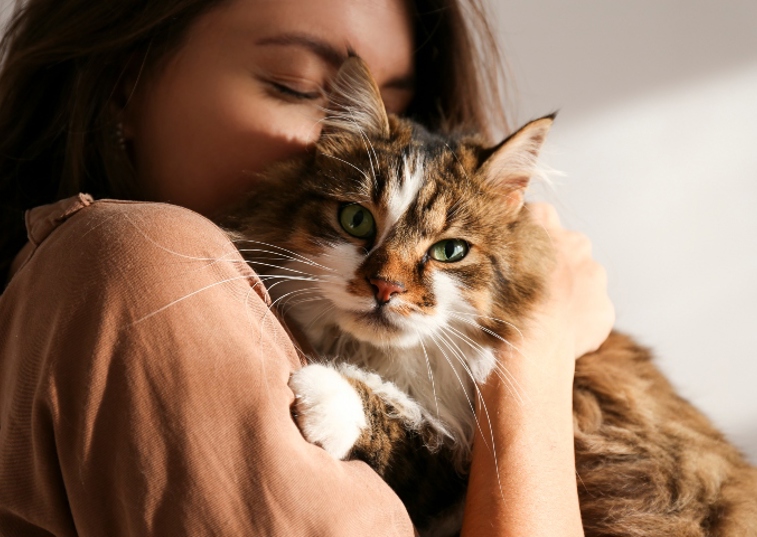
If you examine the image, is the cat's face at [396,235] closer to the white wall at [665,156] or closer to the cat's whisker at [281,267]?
the cat's whisker at [281,267]

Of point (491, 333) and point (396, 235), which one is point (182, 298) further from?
point (491, 333)

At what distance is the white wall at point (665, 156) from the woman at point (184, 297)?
76 cm

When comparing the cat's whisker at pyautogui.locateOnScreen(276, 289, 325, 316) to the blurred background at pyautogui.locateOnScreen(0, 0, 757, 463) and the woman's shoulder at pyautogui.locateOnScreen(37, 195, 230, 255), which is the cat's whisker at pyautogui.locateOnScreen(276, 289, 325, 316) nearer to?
the woman's shoulder at pyautogui.locateOnScreen(37, 195, 230, 255)

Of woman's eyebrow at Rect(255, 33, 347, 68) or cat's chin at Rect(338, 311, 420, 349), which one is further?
woman's eyebrow at Rect(255, 33, 347, 68)

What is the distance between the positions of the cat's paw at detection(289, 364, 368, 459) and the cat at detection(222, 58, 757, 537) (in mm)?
52

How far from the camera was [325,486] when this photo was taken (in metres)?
0.88

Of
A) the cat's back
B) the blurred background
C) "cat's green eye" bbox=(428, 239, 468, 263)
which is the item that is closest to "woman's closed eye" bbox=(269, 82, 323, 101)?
"cat's green eye" bbox=(428, 239, 468, 263)

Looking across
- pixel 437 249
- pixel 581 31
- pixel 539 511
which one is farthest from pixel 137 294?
pixel 581 31

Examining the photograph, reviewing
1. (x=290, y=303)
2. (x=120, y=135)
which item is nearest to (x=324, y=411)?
(x=290, y=303)

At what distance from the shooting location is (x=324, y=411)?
1023 mm

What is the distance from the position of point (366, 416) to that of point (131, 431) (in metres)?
0.45

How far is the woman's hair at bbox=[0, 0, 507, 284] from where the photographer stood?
146 centimetres

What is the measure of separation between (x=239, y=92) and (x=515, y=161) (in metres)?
0.58

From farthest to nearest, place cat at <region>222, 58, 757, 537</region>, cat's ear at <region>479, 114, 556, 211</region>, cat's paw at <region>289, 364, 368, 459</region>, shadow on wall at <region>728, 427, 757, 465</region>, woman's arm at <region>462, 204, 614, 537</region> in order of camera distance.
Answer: shadow on wall at <region>728, 427, 757, 465</region> < cat's ear at <region>479, 114, 556, 211</region> < cat at <region>222, 58, 757, 537</region> < woman's arm at <region>462, 204, 614, 537</region> < cat's paw at <region>289, 364, 368, 459</region>
